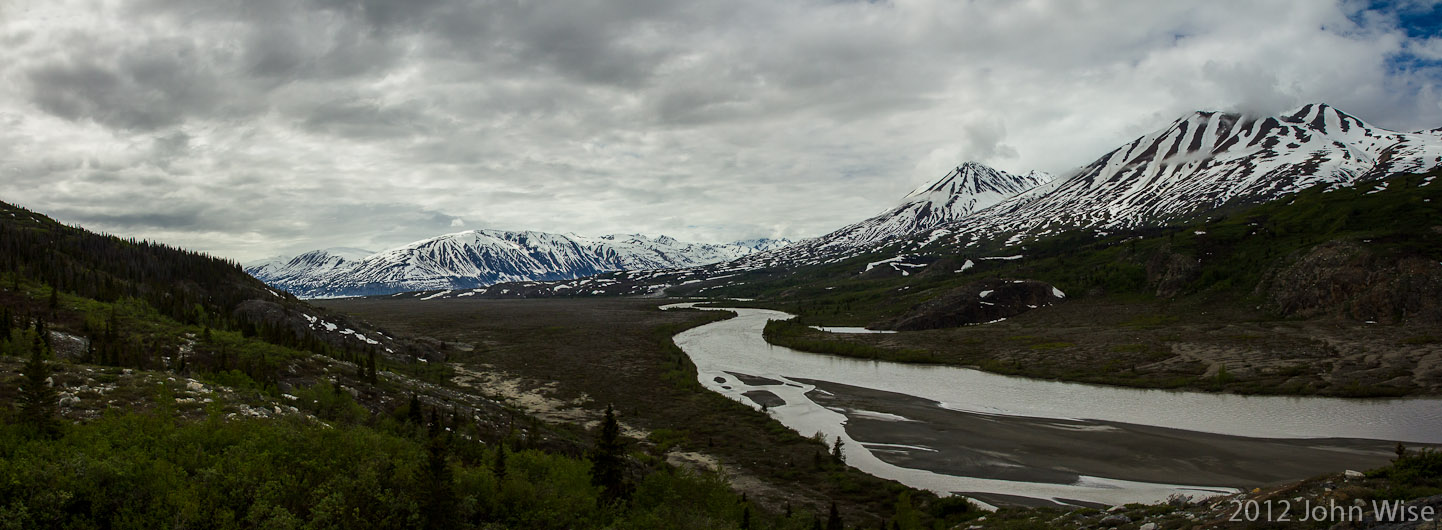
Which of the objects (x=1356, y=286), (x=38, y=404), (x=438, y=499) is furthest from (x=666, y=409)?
(x=1356, y=286)

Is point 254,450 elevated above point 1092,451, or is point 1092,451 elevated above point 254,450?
point 254,450

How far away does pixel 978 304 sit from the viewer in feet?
308

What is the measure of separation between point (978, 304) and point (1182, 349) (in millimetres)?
36902

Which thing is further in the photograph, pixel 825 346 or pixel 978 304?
Answer: pixel 978 304

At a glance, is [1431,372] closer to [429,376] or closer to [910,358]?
[910,358]

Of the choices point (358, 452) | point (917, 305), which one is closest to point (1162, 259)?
point (917, 305)

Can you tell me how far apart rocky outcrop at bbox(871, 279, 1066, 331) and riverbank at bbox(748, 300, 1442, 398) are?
4333mm

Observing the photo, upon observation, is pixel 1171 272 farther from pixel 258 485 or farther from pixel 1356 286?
pixel 258 485

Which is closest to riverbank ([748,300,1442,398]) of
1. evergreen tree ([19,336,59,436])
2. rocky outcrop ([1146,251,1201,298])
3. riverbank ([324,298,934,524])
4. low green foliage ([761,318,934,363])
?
low green foliage ([761,318,934,363])

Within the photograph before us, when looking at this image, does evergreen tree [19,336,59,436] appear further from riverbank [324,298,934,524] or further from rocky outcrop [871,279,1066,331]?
rocky outcrop [871,279,1066,331]

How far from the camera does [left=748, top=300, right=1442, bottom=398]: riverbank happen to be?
4366 cm

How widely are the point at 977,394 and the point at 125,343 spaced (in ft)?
164

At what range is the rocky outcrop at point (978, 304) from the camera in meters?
90.4

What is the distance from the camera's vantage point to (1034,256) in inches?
5773
